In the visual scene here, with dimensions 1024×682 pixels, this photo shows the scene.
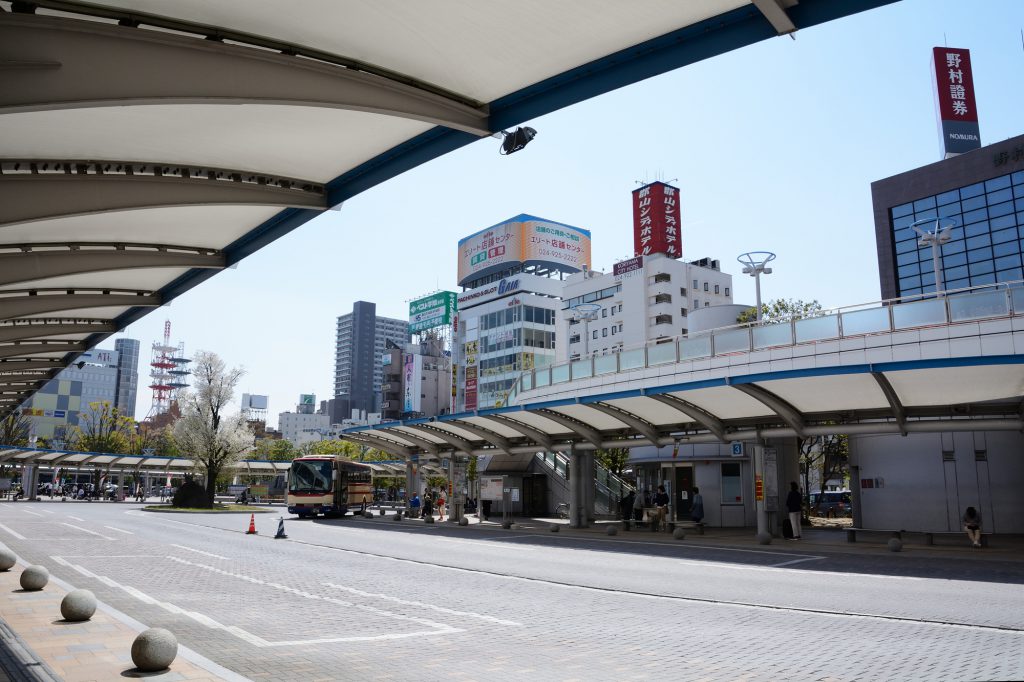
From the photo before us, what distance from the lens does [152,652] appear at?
684 centimetres

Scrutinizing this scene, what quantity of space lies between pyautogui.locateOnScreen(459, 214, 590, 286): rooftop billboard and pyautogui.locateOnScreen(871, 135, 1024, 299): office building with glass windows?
123 ft

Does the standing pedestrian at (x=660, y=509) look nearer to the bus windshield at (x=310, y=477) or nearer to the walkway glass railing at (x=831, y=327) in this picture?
the walkway glass railing at (x=831, y=327)

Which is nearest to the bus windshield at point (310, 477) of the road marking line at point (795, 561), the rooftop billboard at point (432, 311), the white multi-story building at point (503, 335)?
the road marking line at point (795, 561)

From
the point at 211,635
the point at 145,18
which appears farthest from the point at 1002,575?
the point at 145,18

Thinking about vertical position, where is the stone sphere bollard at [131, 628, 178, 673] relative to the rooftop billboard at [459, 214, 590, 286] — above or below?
below

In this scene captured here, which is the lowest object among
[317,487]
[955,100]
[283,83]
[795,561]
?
[795,561]

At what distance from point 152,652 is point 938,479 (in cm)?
2765

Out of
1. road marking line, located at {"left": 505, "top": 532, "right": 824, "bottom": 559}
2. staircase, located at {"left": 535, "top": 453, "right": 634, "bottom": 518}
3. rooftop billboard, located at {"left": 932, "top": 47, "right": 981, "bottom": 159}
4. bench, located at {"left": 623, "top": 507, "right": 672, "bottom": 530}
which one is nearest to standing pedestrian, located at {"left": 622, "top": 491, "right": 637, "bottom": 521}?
bench, located at {"left": 623, "top": 507, "right": 672, "bottom": 530}

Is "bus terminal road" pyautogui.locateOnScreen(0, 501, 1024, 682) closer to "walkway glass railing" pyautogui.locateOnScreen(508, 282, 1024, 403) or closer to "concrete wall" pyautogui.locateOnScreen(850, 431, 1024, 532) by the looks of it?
"concrete wall" pyautogui.locateOnScreen(850, 431, 1024, 532)

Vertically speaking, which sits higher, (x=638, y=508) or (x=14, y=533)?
(x=638, y=508)

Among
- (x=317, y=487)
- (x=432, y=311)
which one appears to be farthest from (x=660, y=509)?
(x=432, y=311)

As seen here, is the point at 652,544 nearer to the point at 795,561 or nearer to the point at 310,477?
the point at 795,561

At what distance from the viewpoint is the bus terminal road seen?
24.8 ft

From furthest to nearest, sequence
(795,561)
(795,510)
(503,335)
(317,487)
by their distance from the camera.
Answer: (503,335), (317,487), (795,510), (795,561)
